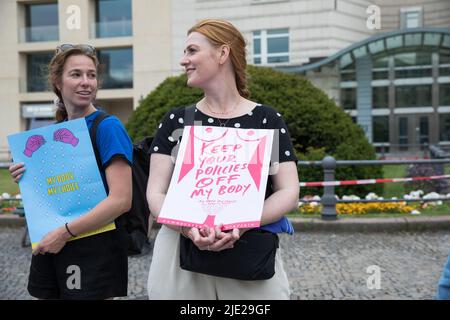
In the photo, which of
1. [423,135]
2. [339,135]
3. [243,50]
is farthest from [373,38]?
[243,50]

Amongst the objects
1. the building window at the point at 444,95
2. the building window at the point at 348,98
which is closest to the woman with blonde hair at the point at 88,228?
the building window at the point at 348,98

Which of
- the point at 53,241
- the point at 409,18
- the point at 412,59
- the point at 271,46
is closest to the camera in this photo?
the point at 53,241

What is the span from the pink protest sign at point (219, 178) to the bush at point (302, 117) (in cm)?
802

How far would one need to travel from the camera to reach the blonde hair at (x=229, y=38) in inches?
77.2

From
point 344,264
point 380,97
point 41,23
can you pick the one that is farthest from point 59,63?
point 41,23

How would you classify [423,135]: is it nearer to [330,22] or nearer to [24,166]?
[330,22]

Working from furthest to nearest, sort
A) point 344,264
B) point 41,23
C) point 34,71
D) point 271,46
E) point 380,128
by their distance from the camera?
point 34,71
point 41,23
point 380,128
point 271,46
point 344,264

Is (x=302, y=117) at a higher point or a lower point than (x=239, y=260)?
higher

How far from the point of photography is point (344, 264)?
5.98 metres

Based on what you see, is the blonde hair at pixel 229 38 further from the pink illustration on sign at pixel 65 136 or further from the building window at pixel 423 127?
the building window at pixel 423 127

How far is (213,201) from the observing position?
183 cm

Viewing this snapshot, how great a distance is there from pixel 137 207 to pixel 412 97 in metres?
29.6

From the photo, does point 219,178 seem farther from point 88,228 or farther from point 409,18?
point 409,18
